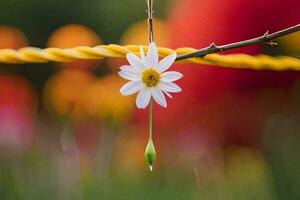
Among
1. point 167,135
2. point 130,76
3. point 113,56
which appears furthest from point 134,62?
point 167,135

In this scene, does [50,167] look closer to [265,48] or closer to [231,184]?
[231,184]

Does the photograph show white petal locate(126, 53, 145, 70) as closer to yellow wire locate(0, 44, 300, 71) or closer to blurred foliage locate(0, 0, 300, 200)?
yellow wire locate(0, 44, 300, 71)

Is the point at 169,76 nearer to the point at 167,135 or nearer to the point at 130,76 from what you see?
the point at 130,76

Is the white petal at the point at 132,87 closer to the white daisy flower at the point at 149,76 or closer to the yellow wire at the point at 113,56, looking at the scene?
the white daisy flower at the point at 149,76

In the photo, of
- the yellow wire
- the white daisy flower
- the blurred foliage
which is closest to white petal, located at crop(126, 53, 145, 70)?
the white daisy flower

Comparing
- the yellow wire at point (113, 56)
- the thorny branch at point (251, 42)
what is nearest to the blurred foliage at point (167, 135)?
the yellow wire at point (113, 56)

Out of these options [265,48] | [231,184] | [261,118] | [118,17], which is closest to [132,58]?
[231,184]

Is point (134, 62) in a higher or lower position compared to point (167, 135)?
higher
